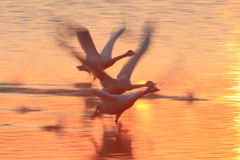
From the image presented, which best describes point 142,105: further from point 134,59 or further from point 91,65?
point 91,65

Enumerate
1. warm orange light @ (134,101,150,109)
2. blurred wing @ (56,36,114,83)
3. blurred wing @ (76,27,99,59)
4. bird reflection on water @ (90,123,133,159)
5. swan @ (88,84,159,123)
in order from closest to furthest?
bird reflection on water @ (90,123,133,159) → blurred wing @ (56,36,114,83) → swan @ (88,84,159,123) → warm orange light @ (134,101,150,109) → blurred wing @ (76,27,99,59)

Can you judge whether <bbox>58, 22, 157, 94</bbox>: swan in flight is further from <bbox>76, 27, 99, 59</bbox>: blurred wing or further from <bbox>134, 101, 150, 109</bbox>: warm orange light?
<bbox>76, 27, 99, 59</bbox>: blurred wing

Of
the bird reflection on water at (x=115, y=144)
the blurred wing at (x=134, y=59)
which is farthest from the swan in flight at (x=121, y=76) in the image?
the bird reflection on water at (x=115, y=144)

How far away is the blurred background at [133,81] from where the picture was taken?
35.7 feet

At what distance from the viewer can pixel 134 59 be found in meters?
13.9

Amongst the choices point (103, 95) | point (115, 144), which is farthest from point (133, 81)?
point (115, 144)

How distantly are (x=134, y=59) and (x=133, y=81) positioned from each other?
1.63 metres

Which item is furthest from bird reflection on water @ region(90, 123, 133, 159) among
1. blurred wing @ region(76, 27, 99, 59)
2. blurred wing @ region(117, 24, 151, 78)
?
blurred wing @ region(76, 27, 99, 59)

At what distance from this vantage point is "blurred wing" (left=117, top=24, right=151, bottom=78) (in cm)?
1376

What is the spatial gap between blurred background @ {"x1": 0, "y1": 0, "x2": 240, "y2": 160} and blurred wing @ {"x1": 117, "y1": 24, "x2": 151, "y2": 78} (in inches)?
27.9

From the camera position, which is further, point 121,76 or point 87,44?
point 87,44

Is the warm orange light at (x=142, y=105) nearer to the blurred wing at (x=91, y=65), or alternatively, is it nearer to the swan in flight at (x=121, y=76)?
the swan in flight at (x=121, y=76)

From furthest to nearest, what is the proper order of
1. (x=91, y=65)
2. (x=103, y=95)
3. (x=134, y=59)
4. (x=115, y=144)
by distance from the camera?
(x=134, y=59) < (x=91, y=65) < (x=103, y=95) < (x=115, y=144)

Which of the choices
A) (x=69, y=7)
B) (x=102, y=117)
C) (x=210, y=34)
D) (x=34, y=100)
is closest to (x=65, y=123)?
(x=102, y=117)
